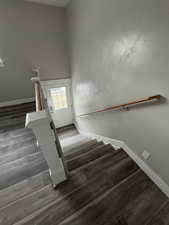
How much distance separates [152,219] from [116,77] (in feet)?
5.94

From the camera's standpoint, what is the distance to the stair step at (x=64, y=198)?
1.07 m

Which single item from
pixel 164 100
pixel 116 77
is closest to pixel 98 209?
pixel 164 100

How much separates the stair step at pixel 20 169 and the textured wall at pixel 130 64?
4.64 ft

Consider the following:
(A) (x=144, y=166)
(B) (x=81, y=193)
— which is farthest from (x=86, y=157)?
(A) (x=144, y=166)

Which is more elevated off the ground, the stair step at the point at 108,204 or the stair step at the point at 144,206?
the stair step at the point at 108,204

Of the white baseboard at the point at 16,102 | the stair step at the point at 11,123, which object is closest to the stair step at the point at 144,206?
the stair step at the point at 11,123

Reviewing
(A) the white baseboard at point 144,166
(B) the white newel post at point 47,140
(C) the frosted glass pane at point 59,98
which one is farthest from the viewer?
(C) the frosted glass pane at point 59,98

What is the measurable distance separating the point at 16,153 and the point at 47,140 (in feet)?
3.66

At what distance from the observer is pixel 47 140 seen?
1126mm

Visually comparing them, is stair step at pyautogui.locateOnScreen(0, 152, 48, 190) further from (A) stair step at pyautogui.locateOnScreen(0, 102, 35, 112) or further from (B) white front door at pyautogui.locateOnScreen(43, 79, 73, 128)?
(B) white front door at pyautogui.locateOnScreen(43, 79, 73, 128)

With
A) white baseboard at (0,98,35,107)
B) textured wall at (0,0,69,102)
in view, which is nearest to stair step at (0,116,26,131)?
white baseboard at (0,98,35,107)

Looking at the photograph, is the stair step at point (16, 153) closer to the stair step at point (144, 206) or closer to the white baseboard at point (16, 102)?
the stair step at point (144, 206)

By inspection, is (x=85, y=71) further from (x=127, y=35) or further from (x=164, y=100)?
(x=164, y=100)

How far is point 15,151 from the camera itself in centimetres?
191
